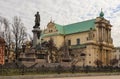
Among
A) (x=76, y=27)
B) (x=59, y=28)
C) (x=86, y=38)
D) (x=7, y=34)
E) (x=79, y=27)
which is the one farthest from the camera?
(x=59, y=28)

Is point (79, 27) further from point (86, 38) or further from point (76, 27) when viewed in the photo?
point (86, 38)

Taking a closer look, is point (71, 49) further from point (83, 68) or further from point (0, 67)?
point (0, 67)

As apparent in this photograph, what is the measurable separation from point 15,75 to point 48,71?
731cm

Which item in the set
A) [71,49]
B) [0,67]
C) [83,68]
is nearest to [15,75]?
[0,67]

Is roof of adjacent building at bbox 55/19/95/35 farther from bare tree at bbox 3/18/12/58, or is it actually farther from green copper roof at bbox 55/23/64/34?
bare tree at bbox 3/18/12/58

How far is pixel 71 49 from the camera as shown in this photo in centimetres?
9756

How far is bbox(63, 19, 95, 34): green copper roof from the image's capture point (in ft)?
324

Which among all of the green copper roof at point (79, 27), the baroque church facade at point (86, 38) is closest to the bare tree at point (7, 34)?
the baroque church facade at point (86, 38)

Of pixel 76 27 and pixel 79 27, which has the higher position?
pixel 76 27

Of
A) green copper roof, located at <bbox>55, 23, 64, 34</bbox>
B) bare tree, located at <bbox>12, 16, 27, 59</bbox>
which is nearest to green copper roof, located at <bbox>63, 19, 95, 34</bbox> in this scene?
green copper roof, located at <bbox>55, 23, 64, 34</bbox>

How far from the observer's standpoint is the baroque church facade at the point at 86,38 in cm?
9306

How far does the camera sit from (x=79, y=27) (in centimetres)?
10244

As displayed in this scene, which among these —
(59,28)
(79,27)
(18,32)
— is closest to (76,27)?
(79,27)

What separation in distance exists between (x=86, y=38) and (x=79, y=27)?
23.5 feet
